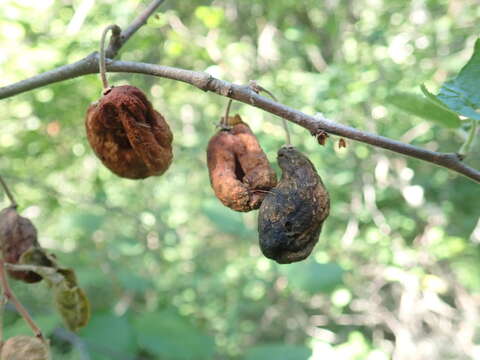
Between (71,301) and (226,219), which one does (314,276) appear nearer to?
(226,219)

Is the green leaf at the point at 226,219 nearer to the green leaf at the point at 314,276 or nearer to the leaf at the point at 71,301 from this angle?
→ the green leaf at the point at 314,276

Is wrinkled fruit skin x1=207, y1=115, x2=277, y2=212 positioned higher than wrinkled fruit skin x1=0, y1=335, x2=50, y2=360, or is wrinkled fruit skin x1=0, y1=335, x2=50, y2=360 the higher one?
wrinkled fruit skin x1=207, y1=115, x2=277, y2=212

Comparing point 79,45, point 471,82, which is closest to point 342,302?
point 79,45

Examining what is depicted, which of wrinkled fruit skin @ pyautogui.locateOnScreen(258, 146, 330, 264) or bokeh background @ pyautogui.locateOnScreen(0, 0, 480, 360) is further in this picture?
Result: bokeh background @ pyautogui.locateOnScreen(0, 0, 480, 360)

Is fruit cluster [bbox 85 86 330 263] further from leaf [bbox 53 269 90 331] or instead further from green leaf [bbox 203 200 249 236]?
green leaf [bbox 203 200 249 236]

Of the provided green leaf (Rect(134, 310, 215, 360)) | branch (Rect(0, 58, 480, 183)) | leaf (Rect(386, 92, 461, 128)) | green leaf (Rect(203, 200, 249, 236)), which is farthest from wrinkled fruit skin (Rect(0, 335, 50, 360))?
green leaf (Rect(203, 200, 249, 236))

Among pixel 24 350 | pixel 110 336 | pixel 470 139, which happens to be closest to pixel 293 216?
pixel 470 139
